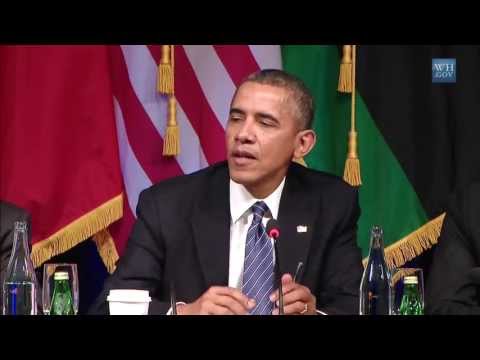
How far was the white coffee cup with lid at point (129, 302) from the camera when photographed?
2701mm

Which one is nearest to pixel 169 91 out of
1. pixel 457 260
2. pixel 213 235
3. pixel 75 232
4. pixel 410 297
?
pixel 75 232

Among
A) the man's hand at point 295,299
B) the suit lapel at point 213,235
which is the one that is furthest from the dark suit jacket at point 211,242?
the man's hand at point 295,299

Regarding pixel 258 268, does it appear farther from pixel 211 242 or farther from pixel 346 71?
pixel 346 71

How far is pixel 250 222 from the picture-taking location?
3498 millimetres

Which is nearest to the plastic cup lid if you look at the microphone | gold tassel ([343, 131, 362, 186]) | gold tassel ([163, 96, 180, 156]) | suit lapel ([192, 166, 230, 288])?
the microphone

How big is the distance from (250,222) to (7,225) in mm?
992

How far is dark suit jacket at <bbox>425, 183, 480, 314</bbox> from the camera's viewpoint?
3.23 m

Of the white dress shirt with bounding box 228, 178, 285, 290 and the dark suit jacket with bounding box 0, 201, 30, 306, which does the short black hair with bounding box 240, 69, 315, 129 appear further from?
the dark suit jacket with bounding box 0, 201, 30, 306

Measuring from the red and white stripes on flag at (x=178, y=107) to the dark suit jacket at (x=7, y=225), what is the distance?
1.59 ft

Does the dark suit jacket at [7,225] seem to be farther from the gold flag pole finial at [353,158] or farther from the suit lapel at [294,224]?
the gold flag pole finial at [353,158]
